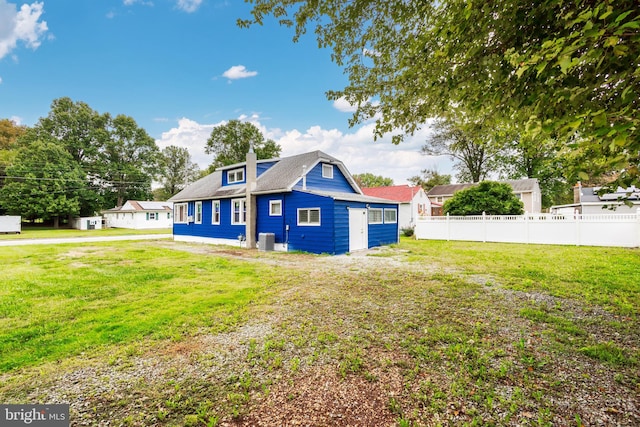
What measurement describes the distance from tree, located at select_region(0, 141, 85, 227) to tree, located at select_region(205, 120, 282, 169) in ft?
54.4

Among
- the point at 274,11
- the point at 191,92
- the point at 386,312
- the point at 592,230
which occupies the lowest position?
the point at 386,312

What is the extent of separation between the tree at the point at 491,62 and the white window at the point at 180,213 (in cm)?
1728

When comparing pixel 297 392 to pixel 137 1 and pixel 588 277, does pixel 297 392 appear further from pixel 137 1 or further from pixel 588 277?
pixel 137 1

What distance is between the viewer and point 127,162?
144 ft

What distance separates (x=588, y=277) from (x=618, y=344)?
475 centimetres

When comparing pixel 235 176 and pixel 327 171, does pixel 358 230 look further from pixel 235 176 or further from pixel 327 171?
pixel 235 176

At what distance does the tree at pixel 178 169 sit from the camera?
5050 centimetres

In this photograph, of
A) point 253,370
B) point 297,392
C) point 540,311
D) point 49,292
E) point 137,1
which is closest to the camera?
point 297,392

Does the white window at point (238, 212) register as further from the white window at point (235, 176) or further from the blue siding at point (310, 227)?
the blue siding at point (310, 227)

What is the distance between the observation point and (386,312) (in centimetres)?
483

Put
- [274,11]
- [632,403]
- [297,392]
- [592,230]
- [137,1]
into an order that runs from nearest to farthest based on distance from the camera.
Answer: [632,403]
[297,392]
[274,11]
[137,1]
[592,230]

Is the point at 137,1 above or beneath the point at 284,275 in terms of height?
above

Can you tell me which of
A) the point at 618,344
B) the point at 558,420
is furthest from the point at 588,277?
the point at 558,420

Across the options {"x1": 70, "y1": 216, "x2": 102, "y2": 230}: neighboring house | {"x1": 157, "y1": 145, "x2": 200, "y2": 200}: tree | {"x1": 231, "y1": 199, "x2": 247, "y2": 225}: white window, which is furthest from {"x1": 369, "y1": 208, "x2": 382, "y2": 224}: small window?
{"x1": 157, "y1": 145, "x2": 200, "y2": 200}: tree
